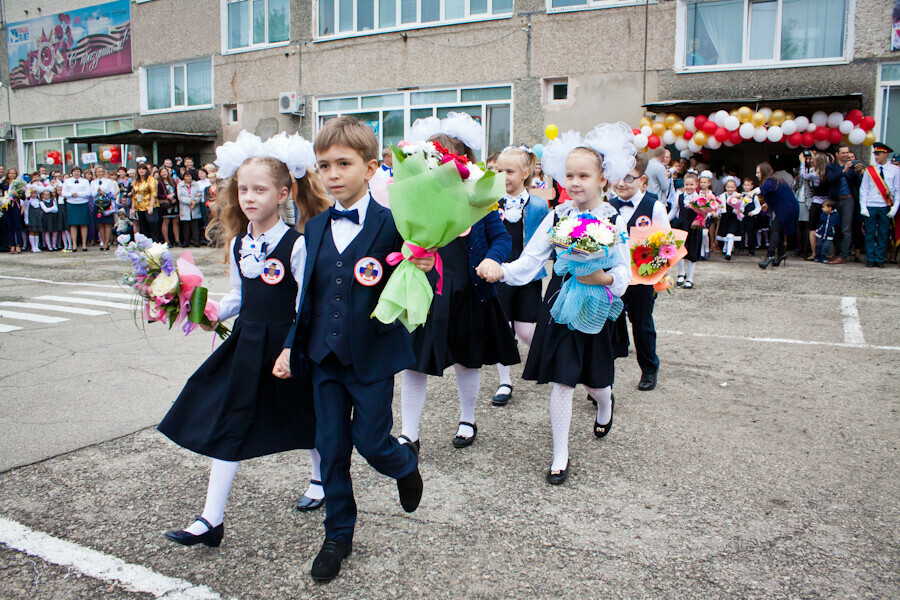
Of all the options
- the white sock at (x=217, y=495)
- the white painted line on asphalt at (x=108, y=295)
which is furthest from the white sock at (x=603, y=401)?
the white painted line on asphalt at (x=108, y=295)

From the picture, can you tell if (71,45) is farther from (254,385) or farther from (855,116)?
(254,385)

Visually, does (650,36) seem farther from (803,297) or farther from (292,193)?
(292,193)

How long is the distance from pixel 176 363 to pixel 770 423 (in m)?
4.70

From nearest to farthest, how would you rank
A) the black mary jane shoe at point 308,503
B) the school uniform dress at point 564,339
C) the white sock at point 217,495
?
1. the white sock at point 217,495
2. the black mary jane shoe at point 308,503
3. the school uniform dress at point 564,339

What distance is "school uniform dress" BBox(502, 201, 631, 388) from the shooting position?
374 cm

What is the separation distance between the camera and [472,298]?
4.15 m

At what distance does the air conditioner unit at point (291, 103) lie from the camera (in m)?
19.4

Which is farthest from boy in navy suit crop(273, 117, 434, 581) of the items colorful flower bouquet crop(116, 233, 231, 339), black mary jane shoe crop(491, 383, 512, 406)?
black mary jane shoe crop(491, 383, 512, 406)

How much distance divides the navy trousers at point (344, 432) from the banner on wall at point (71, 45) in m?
24.6

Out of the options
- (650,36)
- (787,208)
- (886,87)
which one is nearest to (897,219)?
(787,208)

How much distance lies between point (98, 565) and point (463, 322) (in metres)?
2.20

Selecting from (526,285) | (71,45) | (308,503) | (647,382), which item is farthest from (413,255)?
(71,45)

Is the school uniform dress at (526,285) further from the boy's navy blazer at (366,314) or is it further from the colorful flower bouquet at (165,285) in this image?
the colorful flower bouquet at (165,285)

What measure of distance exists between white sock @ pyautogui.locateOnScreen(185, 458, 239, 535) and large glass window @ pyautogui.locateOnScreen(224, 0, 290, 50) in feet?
62.6
